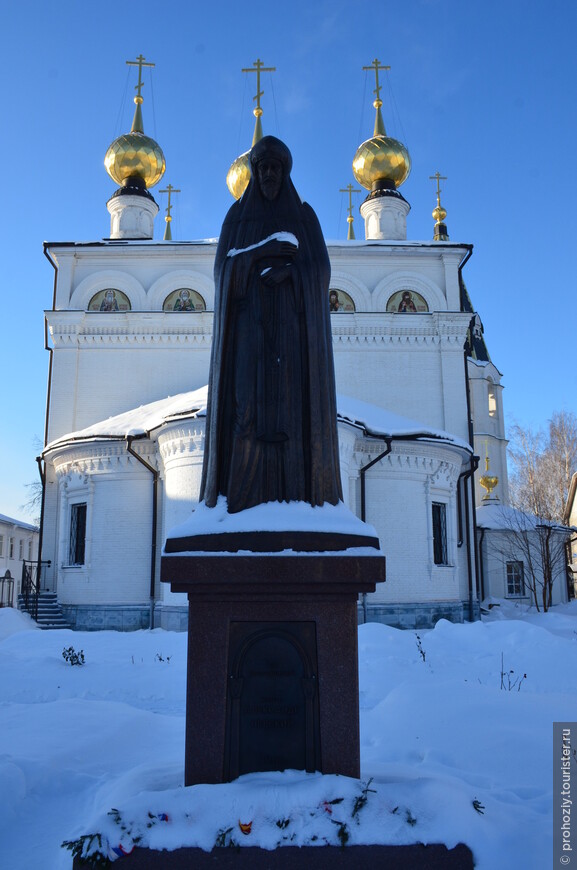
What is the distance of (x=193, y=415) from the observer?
13.2 m

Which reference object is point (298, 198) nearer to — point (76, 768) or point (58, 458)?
point (76, 768)

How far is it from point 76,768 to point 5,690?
347 cm

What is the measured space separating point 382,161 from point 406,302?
190 inches

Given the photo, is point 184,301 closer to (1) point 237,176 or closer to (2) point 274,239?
(1) point 237,176

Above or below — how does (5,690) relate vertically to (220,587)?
below

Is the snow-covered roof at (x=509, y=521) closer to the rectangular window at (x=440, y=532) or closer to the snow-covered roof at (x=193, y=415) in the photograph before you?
the rectangular window at (x=440, y=532)

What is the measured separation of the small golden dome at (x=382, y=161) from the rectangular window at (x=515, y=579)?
40.6 ft

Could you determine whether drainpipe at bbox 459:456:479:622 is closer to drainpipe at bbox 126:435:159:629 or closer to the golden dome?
drainpipe at bbox 126:435:159:629

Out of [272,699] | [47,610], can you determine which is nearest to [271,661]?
[272,699]

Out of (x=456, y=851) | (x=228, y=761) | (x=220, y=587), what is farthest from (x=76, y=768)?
(x=456, y=851)

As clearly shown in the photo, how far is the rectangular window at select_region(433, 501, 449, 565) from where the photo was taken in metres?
15.7

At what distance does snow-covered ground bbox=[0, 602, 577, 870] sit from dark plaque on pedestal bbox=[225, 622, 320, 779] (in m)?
0.09

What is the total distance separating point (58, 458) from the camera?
15.7 m

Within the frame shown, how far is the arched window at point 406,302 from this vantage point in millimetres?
18125
